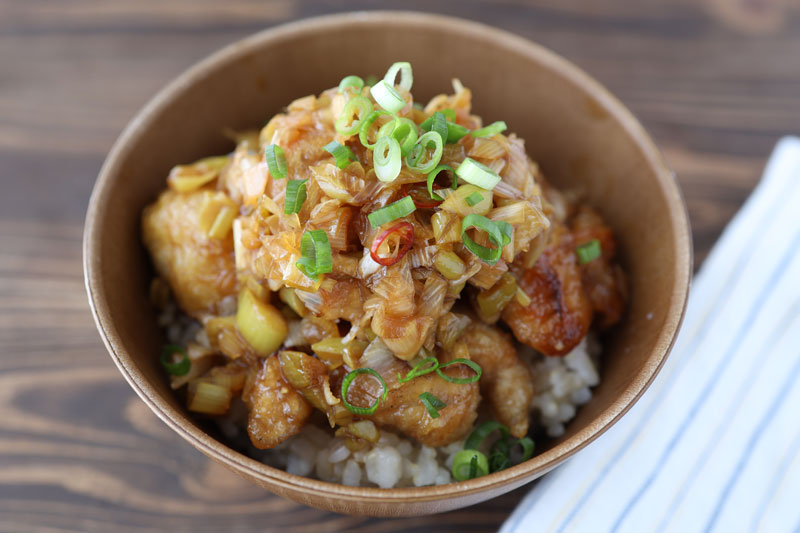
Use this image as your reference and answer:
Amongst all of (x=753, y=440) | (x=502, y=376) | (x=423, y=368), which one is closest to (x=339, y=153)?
(x=423, y=368)

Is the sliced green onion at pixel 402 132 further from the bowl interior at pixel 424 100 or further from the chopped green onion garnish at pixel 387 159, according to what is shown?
the bowl interior at pixel 424 100

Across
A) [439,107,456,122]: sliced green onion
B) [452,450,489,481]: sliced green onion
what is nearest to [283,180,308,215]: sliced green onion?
[439,107,456,122]: sliced green onion

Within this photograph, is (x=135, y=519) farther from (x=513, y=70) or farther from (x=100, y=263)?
(x=513, y=70)

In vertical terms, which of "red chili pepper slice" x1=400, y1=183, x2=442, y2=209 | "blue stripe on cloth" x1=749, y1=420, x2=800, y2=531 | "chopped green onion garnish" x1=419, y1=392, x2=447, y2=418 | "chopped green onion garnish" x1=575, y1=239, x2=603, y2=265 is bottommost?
"blue stripe on cloth" x1=749, y1=420, x2=800, y2=531

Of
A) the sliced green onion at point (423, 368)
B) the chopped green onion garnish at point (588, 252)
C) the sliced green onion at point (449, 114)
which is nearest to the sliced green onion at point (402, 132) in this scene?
the sliced green onion at point (449, 114)

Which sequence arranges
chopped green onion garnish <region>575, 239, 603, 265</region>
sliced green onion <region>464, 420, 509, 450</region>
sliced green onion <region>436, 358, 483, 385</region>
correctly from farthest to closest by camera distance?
chopped green onion garnish <region>575, 239, 603, 265</region> < sliced green onion <region>464, 420, 509, 450</region> < sliced green onion <region>436, 358, 483, 385</region>

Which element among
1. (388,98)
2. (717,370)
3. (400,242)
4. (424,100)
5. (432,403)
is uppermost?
(388,98)

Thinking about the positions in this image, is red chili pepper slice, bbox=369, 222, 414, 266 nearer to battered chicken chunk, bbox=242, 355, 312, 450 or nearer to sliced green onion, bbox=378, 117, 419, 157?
sliced green onion, bbox=378, 117, 419, 157

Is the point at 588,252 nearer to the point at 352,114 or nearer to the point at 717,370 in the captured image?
the point at 717,370
